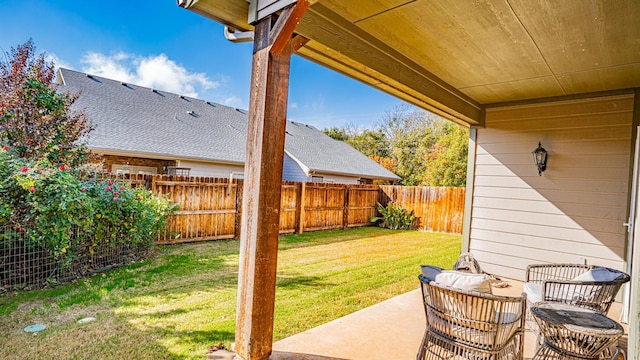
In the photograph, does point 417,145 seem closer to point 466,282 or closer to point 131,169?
point 131,169

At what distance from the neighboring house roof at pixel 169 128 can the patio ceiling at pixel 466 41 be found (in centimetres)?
721

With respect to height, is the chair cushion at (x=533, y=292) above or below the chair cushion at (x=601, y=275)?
below

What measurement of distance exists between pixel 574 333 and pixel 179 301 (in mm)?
3688

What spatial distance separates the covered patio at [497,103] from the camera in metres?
2.21

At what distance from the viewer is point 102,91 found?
35.6ft

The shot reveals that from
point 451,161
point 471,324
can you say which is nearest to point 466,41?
point 471,324

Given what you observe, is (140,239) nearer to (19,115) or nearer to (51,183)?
(51,183)

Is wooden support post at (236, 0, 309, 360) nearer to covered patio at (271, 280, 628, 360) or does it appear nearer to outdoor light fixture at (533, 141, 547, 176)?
covered patio at (271, 280, 628, 360)

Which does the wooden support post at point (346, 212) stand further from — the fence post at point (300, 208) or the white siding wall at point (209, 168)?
the white siding wall at point (209, 168)

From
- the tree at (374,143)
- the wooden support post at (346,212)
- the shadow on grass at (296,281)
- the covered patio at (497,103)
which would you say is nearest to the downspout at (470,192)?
the covered patio at (497,103)

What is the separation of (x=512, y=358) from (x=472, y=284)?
59cm

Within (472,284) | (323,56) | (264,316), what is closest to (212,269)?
(264,316)

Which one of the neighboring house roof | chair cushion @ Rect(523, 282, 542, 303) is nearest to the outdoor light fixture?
chair cushion @ Rect(523, 282, 542, 303)

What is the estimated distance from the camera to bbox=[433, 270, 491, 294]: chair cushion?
85.4 inches
